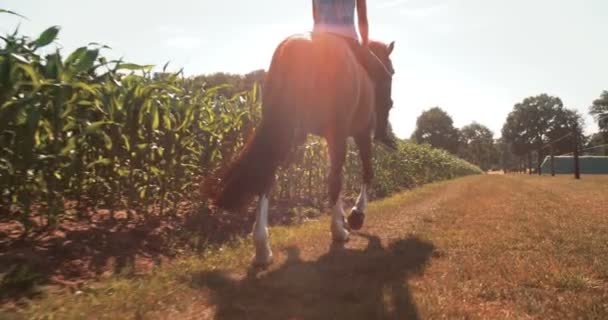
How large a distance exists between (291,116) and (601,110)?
116398mm

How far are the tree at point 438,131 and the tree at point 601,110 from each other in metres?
29.1

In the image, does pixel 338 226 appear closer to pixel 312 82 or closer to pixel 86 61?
pixel 312 82

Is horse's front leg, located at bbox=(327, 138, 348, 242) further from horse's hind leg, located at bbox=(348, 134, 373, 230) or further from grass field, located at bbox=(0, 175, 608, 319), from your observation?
horse's hind leg, located at bbox=(348, 134, 373, 230)

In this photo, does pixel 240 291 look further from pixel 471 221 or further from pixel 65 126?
pixel 471 221

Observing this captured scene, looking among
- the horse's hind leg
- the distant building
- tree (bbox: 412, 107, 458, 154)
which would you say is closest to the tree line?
tree (bbox: 412, 107, 458, 154)

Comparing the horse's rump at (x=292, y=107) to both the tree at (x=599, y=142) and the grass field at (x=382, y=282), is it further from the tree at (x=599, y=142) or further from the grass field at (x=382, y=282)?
the tree at (x=599, y=142)

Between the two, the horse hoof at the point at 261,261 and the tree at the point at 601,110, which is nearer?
the horse hoof at the point at 261,261

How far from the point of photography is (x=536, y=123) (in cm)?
10794

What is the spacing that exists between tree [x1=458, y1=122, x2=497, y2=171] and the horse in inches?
4789

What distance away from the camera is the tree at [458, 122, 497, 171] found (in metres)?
124

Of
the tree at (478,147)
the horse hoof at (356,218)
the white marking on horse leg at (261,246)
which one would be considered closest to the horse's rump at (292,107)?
the white marking on horse leg at (261,246)

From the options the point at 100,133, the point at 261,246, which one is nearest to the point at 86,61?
the point at 100,133

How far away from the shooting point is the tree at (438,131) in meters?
113

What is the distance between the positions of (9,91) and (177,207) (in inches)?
118
